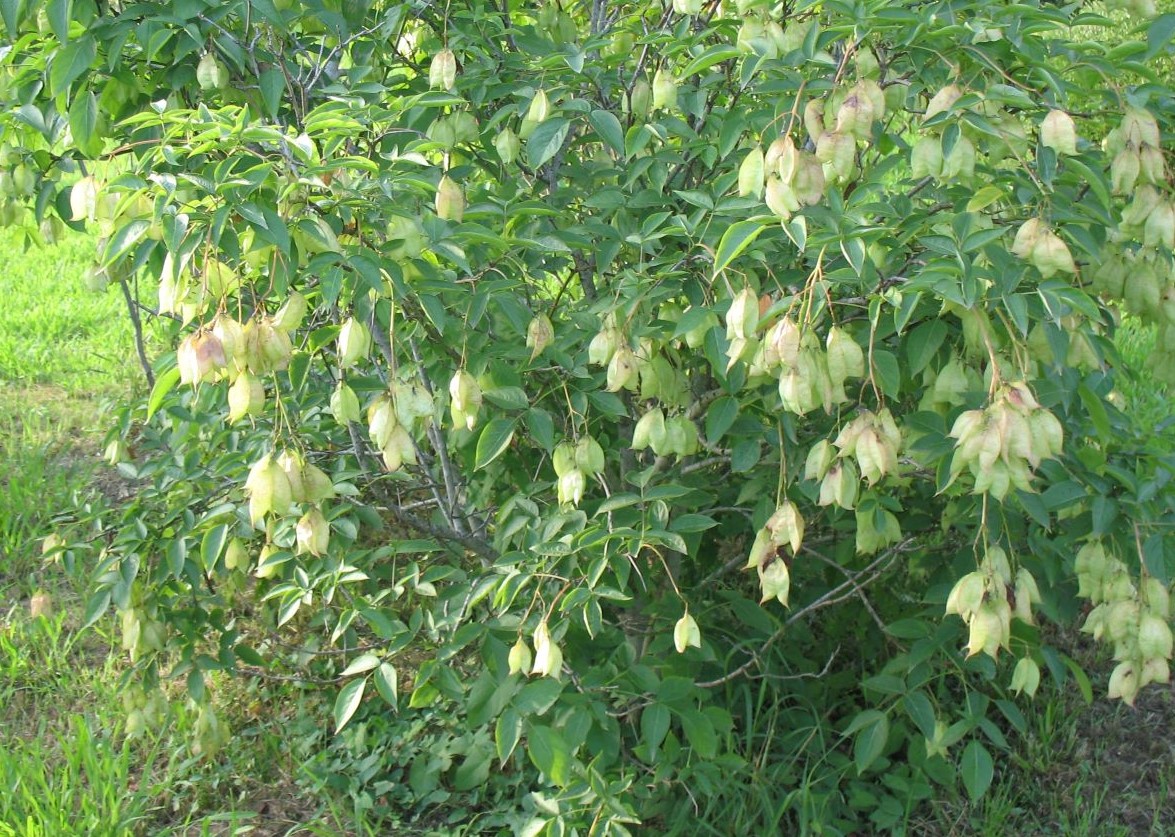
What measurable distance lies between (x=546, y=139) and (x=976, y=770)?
1389mm

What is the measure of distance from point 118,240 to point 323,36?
878 mm

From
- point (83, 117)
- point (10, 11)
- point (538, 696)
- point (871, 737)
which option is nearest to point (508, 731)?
point (538, 696)

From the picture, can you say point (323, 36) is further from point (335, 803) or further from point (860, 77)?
point (335, 803)

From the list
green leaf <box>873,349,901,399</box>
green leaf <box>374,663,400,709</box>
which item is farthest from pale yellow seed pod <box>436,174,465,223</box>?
green leaf <box>374,663,400,709</box>

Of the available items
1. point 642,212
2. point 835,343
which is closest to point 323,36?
point 642,212

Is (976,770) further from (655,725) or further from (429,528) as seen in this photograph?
(429,528)

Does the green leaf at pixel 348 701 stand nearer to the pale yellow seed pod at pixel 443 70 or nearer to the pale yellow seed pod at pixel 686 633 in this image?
the pale yellow seed pod at pixel 686 633

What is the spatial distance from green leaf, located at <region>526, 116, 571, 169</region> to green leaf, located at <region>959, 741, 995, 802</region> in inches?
53.1

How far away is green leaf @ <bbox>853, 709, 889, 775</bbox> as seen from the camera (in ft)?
7.64

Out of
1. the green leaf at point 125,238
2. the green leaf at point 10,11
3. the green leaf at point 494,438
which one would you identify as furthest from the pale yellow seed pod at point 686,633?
the green leaf at point 10,11

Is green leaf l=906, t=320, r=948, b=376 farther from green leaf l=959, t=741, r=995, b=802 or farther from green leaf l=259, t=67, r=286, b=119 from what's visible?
green leaf l=259, t=67, r=286, b=119

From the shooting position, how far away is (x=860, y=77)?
167cm

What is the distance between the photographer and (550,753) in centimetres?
197

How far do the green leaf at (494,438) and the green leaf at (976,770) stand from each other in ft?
3.53
